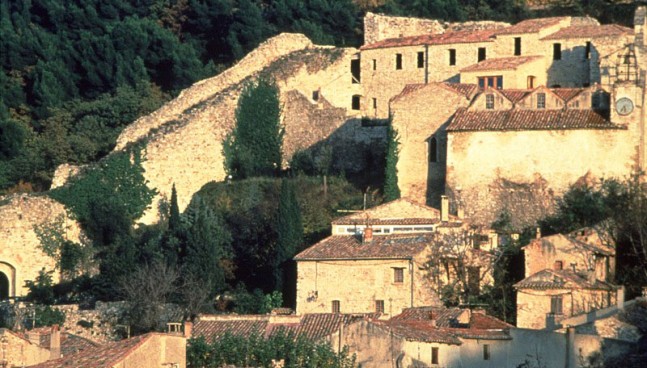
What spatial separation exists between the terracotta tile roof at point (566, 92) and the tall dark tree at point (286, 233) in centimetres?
693

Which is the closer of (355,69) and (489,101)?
(489,101)

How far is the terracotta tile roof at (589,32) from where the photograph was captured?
6141 cm

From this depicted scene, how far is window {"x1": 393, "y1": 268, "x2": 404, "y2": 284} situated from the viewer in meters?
53.4

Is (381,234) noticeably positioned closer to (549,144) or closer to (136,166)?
(549,144)

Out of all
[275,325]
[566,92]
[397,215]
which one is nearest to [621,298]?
[275,325]

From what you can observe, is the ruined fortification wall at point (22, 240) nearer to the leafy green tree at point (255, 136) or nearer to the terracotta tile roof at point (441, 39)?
the leafy green tree at point (255, 136)

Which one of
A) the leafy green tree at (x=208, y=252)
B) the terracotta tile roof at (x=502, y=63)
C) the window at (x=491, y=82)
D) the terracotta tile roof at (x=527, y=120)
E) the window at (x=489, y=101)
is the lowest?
the leafy green tree at (x=208, y=252)

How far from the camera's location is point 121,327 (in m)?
54.2

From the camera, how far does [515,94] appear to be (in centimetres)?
5912

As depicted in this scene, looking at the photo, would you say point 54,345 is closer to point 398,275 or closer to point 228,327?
point 228,327

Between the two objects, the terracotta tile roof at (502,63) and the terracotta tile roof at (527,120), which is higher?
the terracotta tile roof at (502,63)

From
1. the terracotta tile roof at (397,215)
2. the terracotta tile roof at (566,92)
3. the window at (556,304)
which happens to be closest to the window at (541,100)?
the terracotta tile roof at (566,92)

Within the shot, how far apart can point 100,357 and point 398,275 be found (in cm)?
1412

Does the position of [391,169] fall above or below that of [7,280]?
above
